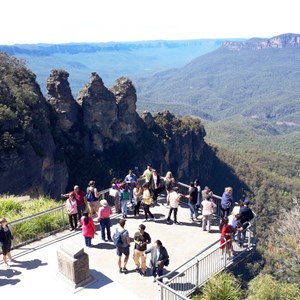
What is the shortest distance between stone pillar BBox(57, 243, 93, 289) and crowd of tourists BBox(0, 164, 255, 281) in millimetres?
1172

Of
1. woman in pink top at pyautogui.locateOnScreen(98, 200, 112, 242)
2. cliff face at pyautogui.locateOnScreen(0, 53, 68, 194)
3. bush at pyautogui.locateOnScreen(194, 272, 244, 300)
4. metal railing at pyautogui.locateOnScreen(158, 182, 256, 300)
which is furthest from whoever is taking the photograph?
cliff face at pyautogui.locateOnScreen(0, 53, 68, 194)

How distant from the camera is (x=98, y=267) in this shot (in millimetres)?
15391

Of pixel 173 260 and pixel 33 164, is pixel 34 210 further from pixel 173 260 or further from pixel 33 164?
pixel 33 164

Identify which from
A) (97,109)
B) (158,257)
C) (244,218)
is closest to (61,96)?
(97,109)

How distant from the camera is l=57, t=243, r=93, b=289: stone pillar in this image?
554 inches

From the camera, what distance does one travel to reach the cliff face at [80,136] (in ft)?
137

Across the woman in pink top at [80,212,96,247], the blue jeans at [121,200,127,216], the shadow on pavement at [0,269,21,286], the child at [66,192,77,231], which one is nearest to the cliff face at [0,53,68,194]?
the blue jeans at [121,200,127,216]

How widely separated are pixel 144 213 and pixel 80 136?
4687cm

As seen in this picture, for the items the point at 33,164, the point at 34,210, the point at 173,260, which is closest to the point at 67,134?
the point at 33,164

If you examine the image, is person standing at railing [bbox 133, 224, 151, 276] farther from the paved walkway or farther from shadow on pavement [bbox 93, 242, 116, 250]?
shadow on pavement [bbox 93, 242, 116, 250]

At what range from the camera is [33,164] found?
43.7 m

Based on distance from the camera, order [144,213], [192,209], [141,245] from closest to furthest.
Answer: [141,245], [192,209], [144,213]

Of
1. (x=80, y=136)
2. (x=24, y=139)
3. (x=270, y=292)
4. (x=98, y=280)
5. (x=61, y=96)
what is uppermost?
(x=61, y=96)

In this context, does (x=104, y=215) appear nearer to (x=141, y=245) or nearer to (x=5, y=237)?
(x=141, y=245)
